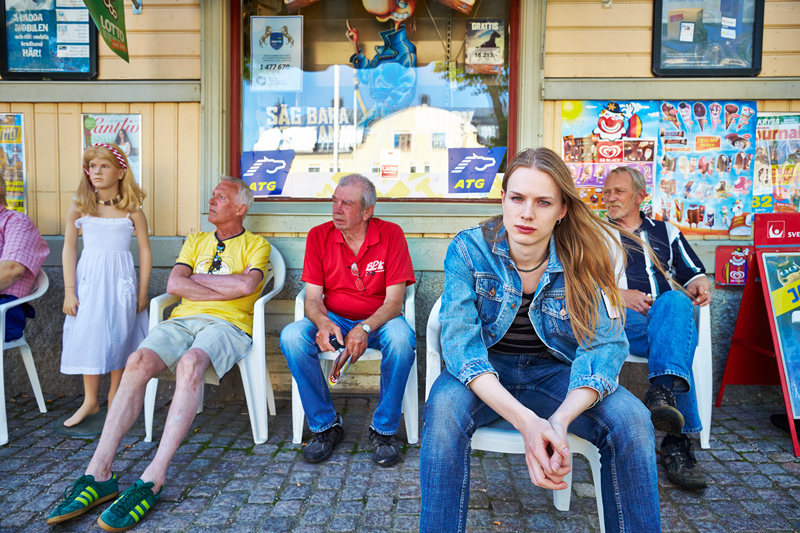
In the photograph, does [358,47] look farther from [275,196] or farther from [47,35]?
[47,35]

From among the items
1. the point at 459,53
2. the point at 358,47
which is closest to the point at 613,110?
the point at 459,53

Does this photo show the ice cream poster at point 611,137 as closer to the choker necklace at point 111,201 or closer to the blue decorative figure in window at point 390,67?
the blue decorative figure in window at point 390,67

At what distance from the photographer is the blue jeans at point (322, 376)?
2660 millimetres

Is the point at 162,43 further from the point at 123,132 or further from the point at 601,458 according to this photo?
the point at 601,458

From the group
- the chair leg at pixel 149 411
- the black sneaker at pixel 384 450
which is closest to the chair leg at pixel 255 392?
the chair leg at pixel 149 411

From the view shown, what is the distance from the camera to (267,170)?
3.80m

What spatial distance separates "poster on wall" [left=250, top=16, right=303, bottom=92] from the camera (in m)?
3.73

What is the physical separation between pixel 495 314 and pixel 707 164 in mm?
2477

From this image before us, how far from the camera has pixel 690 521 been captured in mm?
2096

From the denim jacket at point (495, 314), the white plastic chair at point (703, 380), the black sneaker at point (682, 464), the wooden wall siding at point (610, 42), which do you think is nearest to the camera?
the denim jacket at point (495, 314)

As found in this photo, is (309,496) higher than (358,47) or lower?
lower

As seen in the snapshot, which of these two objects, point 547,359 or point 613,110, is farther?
point 613,110

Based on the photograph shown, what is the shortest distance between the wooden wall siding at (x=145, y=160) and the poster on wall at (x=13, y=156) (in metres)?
0.04

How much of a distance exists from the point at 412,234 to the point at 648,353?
1.71 metres
